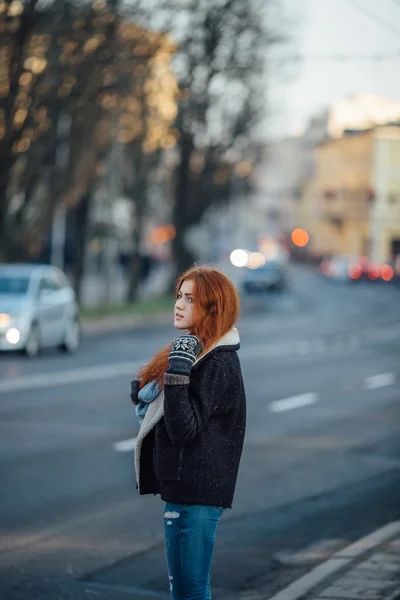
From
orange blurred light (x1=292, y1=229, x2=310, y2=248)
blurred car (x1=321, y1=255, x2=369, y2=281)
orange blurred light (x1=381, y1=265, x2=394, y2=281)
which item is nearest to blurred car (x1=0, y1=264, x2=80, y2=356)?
orange blurred light (x1=381, y1=265, x2=394, y2=281)

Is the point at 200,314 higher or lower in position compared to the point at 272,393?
higher

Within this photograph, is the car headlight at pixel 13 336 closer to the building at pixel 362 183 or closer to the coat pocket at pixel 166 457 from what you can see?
the building at pixel 362 183

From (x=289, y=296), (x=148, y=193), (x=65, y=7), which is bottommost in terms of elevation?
(x=289, y=296)

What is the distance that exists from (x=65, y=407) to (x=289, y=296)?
46.0 metres

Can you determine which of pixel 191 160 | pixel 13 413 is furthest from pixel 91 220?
pixel 13 413

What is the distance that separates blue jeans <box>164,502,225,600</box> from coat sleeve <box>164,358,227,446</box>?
0.26 meters

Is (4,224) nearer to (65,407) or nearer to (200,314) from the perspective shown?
(65,407)

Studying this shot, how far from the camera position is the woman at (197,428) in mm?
4531

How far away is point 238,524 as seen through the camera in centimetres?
917

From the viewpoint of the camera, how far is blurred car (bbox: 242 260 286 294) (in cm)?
6259

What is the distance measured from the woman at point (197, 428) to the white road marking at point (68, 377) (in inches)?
497

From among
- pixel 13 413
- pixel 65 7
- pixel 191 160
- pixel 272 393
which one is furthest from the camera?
pixel 191 160

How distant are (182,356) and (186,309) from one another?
0.81 ft

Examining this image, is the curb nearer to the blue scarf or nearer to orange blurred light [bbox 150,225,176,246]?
the blue scarf
